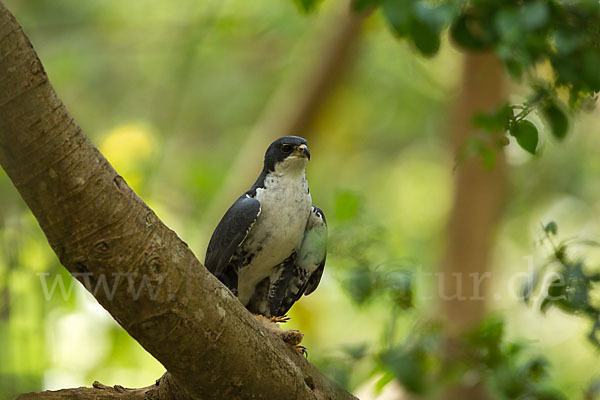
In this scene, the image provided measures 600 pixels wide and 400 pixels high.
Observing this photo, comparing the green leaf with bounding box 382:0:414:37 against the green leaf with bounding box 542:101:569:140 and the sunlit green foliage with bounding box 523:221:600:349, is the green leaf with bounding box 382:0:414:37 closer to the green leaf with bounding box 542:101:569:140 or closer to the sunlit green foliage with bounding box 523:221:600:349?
the green leaf with bounding box 542:101:569:140

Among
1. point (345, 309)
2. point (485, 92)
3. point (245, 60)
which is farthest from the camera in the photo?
point (245, 60)

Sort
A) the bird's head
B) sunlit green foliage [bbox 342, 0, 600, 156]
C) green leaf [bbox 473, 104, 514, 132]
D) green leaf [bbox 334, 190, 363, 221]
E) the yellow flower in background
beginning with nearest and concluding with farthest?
sunlit green foliage [bbox 342, 0, 600, 156] → green leaf [bbox 473, 104, 514, 132] → green leaf [bbox 334, 190, 363, 221] → the bird's head → the yellow flower in background

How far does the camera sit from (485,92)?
822 centimetres

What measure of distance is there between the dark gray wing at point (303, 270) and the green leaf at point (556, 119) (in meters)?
1.62

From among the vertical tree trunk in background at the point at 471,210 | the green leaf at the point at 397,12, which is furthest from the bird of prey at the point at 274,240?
the vertical tree trunk in background at the point at 471,210

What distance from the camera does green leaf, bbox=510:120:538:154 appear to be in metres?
3.21

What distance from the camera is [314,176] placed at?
1234 cm

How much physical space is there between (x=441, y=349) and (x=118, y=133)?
17.9ft

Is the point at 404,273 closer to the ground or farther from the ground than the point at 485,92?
closer to the ground

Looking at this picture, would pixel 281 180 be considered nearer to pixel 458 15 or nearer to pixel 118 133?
pixel 458 15

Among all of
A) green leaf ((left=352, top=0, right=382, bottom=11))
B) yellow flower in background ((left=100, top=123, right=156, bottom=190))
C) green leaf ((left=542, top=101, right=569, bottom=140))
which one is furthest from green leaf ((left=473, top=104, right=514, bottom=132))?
Result: yellow flower in background ((left=100, top=123, right=156, bottom=190))

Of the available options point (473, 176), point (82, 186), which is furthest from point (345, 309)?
point (82, 186)

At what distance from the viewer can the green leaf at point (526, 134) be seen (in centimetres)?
321

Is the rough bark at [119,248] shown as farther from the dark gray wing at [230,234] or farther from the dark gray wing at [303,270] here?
the dark gray wing at [303,270]
